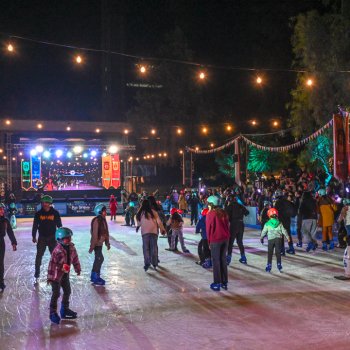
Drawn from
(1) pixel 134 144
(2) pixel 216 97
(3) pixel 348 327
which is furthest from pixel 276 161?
(3) pixel 348 327

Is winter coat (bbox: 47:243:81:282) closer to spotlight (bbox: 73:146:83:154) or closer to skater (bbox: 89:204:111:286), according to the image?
skater (bbox: 89:204:111:286)

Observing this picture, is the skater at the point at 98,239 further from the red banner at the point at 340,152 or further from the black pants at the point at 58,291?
the red banner at the point at 340,152

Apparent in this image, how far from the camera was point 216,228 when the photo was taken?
838cm

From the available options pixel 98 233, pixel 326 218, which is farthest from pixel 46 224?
pixel 326 218

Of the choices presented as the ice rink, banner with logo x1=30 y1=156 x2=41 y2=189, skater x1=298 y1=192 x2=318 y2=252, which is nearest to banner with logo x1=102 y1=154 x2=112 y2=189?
banner with logo x1=30 y1=156 x2=41 y2=189

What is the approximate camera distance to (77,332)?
20.1 feet

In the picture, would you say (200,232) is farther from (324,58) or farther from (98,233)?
(324,58)

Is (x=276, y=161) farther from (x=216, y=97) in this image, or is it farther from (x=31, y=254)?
(x=31, y=254)

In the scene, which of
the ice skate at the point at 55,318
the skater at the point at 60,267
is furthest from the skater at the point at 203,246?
the ice skate at the point at 55,318

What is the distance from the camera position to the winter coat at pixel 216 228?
834 cm

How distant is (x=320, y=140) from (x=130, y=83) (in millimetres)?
34786

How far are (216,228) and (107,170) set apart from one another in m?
33.1

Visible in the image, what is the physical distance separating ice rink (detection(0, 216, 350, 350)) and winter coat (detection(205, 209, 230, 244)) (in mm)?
894

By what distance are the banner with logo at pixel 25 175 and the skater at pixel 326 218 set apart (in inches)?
1120
